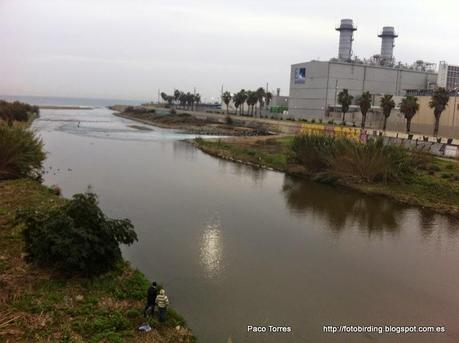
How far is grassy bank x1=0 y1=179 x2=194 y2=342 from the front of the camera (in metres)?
10.0

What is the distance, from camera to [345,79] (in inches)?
3290

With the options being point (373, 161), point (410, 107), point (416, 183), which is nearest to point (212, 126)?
point (410, 107)

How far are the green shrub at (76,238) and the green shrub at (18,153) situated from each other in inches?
553

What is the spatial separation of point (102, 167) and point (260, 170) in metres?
14.0

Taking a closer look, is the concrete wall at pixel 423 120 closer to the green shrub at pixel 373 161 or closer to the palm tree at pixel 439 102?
the palm tree at pixel 439 102

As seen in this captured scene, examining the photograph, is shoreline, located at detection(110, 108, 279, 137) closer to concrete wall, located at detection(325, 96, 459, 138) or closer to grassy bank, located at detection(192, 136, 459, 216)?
concrete wall, located at detection(325, 96, 459, 138)

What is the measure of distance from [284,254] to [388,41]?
9860 centimetres

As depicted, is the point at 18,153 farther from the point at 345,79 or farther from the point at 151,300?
the point at 345,79

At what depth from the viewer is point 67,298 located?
11.6 meters

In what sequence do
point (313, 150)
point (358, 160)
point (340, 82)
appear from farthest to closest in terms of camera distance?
1. point (340, 82)
2. point (313, 150)
3. point (358, 160)

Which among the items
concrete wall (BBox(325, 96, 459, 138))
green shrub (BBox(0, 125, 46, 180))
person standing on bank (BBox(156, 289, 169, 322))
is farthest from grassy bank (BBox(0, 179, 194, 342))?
concrete wall (BBox(325, 96, 459, 138))

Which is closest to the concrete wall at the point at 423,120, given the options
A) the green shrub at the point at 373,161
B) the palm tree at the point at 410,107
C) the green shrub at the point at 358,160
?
the palm tree at the point at 410,107

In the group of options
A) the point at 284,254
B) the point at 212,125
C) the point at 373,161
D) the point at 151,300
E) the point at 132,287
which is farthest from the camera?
the point at 212,125

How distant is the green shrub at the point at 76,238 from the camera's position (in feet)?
42.0
